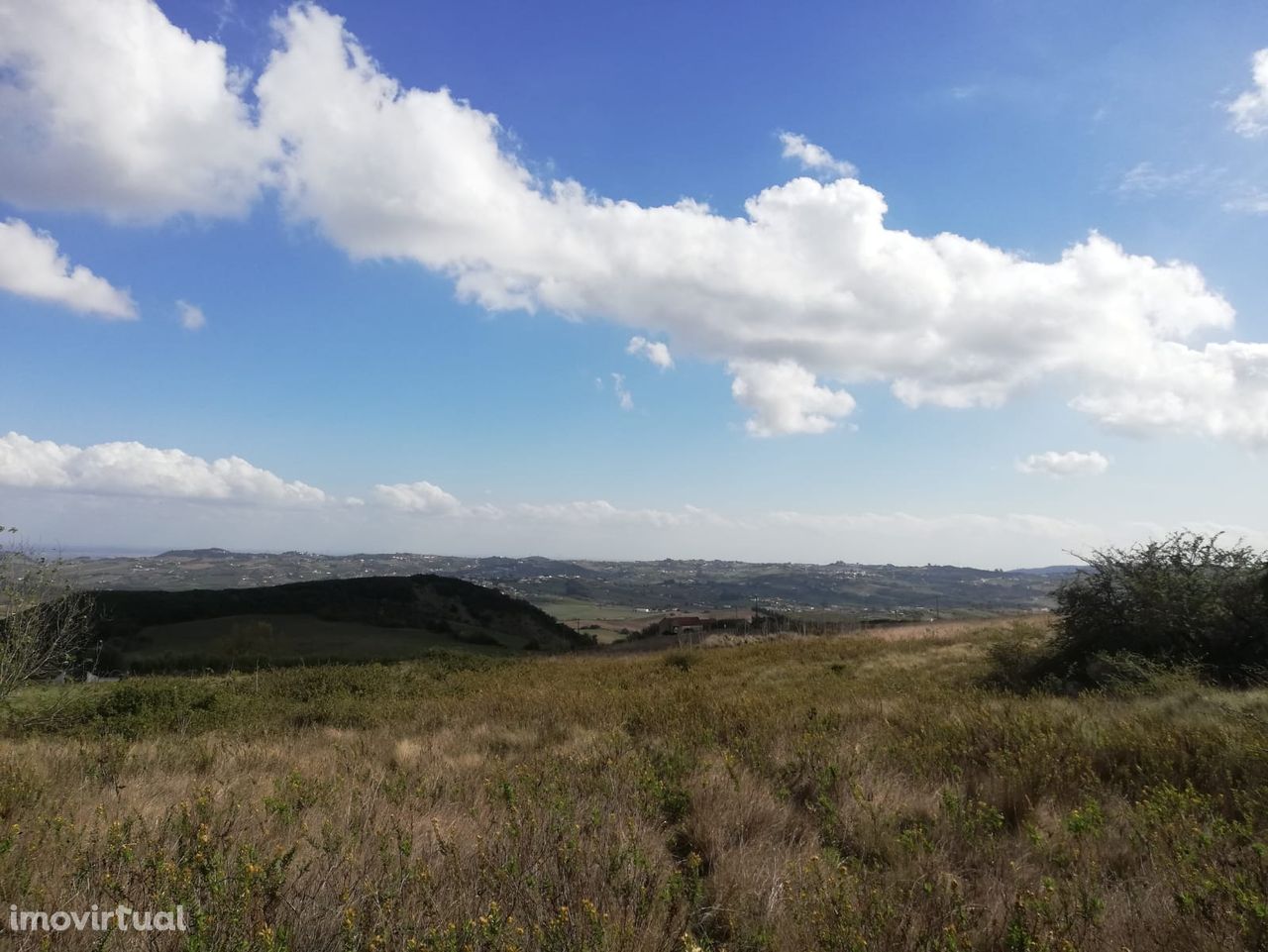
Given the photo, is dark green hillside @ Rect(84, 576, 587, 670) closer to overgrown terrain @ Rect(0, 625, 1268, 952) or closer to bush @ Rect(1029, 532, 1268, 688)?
overgrown terrain @ Rect(0, 625, 1268, 952)

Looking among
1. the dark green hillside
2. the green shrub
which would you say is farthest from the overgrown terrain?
the dark green hillside

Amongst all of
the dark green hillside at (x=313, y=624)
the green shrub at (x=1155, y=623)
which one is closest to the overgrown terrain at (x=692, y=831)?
the green shrub at (x=1155, y=623)

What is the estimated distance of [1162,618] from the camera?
13.5 m

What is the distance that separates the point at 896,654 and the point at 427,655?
21062mm

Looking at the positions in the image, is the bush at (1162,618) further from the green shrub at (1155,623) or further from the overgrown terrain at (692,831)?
the overgrown terrain at (692,831)

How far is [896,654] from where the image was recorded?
2070 cm

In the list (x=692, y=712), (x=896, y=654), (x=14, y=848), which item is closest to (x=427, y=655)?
(x=896, y=654)

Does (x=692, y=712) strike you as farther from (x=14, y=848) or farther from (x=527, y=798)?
(x=14, y=848)

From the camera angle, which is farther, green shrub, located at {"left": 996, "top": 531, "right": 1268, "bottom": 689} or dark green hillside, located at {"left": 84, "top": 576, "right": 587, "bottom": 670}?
dark green hillside, located at {"left": 84, "top": 576, "right": 587, "bottom": 670}

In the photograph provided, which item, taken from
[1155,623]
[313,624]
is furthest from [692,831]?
[313,624]

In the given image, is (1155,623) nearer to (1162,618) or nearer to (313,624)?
(1162,618)

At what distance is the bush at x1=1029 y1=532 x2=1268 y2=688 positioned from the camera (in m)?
12.1

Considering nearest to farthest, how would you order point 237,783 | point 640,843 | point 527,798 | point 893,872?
1. point 893,872
2. point 640,843
3. point 527,798
4. point 237,783

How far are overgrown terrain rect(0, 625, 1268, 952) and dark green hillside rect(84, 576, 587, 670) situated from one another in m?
22.7
